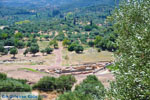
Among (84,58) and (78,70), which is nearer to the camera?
(78,70)

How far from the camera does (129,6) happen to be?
10.5 metres

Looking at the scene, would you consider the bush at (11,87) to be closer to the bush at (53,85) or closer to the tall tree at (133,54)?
the bush at (53,85)

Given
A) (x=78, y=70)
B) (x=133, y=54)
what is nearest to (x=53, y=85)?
(x=78, y=70)

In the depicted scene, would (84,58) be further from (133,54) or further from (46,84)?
(133,54)

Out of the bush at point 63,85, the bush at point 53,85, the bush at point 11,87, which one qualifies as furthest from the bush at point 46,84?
the bush at point 11,87

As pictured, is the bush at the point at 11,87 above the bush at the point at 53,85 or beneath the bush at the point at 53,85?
above

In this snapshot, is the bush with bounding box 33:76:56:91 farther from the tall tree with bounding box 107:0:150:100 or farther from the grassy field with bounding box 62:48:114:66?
the grassy field with bounding box 62:48:114:66

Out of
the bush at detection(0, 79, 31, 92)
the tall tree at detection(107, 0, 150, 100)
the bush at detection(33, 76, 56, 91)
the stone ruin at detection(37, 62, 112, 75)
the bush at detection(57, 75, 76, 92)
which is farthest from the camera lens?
the stone ruin at detection(37, 62, 112, 75)

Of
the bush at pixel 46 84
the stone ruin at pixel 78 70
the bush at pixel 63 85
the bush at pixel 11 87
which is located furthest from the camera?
the stone ruin at pixel 78 70

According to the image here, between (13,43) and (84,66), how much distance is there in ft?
129

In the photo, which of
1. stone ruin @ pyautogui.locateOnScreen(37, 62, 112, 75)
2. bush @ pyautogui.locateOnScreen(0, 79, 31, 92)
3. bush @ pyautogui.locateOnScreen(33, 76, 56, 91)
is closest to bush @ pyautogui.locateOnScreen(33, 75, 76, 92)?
bush @ pyautogui.locateOnScreen(33, 76, 56, 91)

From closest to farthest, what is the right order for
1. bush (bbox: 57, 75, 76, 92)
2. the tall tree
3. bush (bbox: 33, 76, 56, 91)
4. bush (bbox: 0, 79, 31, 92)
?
the tall tree < bush (bbox: 0, 79, 31, 92) < bush (bbox: 57, 75, 76, 92) < bush (bbox: 33, 76, 56, 91)

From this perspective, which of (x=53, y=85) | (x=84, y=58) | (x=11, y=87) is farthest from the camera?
(x=84, y=58)

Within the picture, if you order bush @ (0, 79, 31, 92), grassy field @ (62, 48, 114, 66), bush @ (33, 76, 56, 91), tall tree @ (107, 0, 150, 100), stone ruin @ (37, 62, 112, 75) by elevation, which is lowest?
grassy field @ (62, 48, 114, 66)
